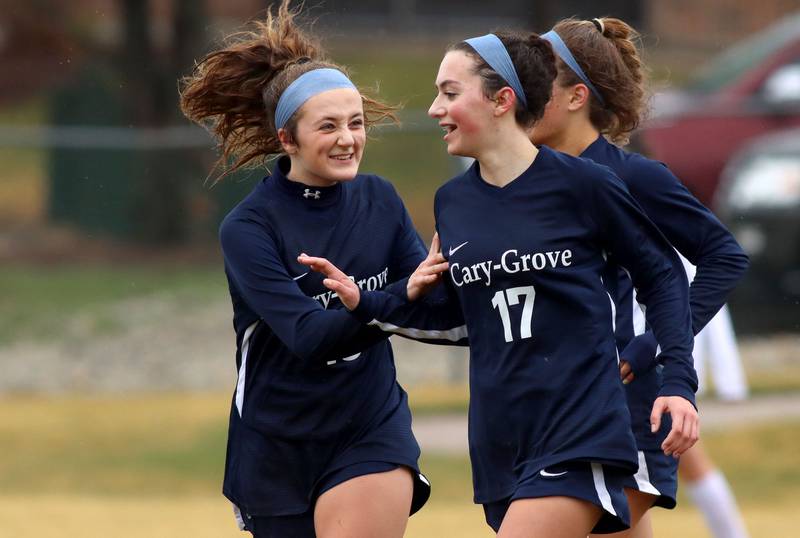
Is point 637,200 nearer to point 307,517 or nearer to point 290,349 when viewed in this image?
point 290,349

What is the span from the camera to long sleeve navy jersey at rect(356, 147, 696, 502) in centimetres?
381

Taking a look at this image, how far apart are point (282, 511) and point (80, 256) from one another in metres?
13.5

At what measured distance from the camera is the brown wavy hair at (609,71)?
4324 millimetres

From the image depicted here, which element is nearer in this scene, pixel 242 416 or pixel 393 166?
pixel 242 416

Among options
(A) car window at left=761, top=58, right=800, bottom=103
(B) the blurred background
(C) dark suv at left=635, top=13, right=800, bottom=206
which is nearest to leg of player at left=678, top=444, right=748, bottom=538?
(B) the blurred background

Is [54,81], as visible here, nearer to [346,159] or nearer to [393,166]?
[393,166]

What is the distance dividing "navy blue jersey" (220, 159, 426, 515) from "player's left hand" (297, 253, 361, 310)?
0.43 ft

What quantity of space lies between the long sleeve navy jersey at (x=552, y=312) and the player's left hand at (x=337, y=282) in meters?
0.27

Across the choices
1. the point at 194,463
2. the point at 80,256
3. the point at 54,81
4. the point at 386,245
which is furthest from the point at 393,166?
the point at 386,245

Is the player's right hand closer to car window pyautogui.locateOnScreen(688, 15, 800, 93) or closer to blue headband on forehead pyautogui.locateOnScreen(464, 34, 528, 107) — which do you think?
blue headband on forehead pyautogui.locateOnScreen(464, 34, 528, 107)

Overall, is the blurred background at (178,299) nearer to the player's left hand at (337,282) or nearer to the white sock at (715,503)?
the white sock at (715,503)

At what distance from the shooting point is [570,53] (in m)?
4.32

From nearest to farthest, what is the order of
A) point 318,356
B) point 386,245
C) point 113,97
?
point 318,356, point 386,245, point 113,97

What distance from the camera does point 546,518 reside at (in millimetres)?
3730
